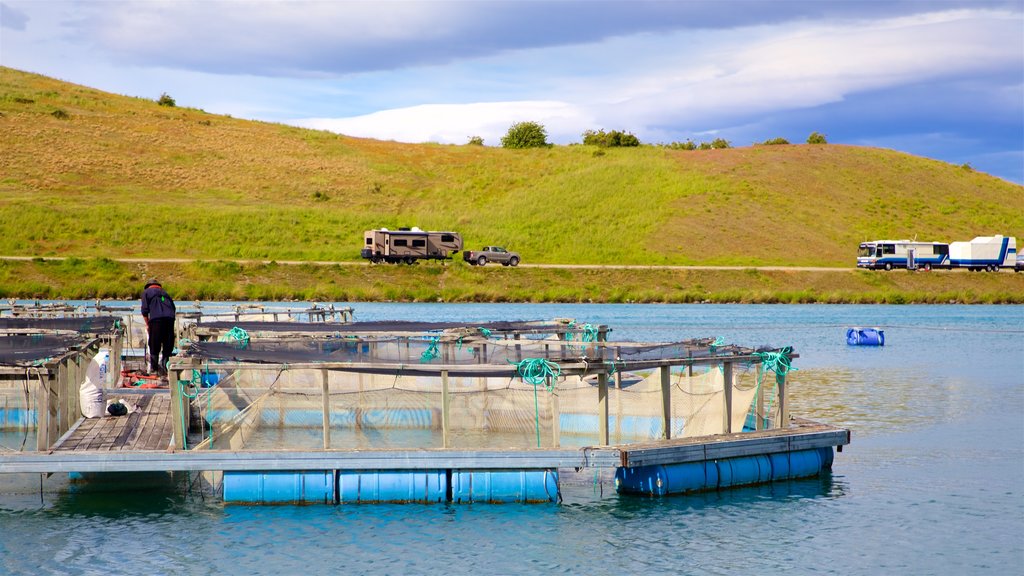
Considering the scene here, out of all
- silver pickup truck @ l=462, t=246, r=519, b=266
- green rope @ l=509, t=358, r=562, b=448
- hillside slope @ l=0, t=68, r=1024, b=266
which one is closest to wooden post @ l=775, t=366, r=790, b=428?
green rope @ l=509, t=358, r=562, b=448

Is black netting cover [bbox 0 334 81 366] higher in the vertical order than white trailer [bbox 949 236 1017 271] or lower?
lower

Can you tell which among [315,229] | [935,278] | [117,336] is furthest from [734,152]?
[117,336]

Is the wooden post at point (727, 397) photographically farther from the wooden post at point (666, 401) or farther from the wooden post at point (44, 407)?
the wooden post at point (44, 407)

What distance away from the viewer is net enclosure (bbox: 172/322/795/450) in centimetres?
1678

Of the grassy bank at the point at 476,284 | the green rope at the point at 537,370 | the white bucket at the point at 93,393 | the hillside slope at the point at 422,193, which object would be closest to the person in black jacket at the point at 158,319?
the white bucket at the point at 93,393

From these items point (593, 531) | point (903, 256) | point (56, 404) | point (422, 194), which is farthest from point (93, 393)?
point (422, 194)

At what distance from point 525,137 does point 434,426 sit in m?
125

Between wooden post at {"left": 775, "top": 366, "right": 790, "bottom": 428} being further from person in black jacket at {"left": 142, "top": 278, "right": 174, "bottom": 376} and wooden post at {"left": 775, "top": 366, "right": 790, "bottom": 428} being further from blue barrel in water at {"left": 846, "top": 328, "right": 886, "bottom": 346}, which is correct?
blue barrel in water at {"left": 846, "top": 328, "right": 886, "bottom": 346}

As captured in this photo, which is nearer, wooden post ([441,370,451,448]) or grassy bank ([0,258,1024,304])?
wooden post ([441,370,451,448])

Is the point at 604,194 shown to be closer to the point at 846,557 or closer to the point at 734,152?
the point at 734,152

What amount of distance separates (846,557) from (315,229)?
277 feet

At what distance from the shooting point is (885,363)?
42031 mm

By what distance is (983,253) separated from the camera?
93.6 meters

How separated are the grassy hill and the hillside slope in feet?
0.92
